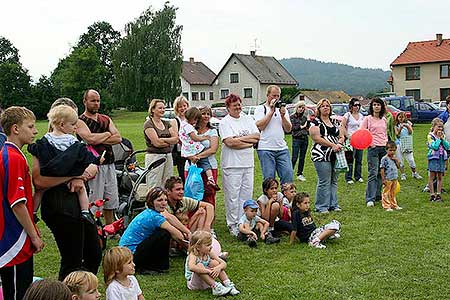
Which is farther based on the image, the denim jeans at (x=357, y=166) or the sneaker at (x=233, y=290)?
the denim jeans at (x=357, y=166)

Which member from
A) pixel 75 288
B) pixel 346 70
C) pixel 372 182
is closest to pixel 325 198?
pixel 372 182

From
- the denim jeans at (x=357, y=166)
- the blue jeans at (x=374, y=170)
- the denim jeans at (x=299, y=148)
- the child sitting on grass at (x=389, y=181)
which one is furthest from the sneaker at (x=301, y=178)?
the child sitting on grass at (x=389, y=181)

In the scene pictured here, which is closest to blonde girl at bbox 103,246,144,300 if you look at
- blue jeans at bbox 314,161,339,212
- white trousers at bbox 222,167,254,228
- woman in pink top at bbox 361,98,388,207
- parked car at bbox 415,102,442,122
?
white trousers at bbox 222,167,254,228

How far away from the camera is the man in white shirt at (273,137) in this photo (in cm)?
741

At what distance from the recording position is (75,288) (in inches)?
129

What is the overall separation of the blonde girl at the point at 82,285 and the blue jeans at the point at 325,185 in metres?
5.18

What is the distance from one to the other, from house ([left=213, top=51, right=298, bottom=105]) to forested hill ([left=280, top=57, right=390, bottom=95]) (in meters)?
79.8

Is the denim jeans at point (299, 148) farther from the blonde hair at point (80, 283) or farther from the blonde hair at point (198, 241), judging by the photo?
the blonde hair at point (80, 283)

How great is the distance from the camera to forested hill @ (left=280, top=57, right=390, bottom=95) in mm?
149012

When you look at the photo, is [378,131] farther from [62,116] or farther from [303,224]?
[62,116]

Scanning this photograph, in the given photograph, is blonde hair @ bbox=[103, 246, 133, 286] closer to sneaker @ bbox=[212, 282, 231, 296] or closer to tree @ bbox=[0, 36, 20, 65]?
sneaker @ bbox=[212, 282, 231, 296]

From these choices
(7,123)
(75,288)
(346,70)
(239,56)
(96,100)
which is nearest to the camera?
(75,288)

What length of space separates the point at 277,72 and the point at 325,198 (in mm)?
56332

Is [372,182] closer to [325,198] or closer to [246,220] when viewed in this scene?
[325,198]
